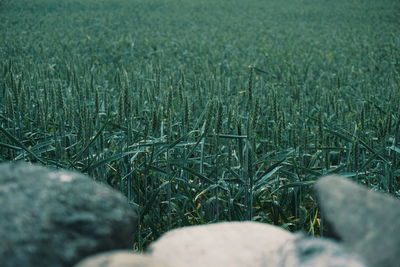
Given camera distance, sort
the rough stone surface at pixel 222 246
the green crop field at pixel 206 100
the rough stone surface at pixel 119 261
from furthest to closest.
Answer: the green crop field at pixel 206 100 < the rough stone surface at pixel 222 246 < the rough stone surface at pixel 119 261

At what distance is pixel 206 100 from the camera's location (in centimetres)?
421

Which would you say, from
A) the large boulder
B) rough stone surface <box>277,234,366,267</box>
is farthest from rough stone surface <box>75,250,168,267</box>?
rough stone surface <box>277,234,366,267</box>

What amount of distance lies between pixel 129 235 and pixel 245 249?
1.15 feet

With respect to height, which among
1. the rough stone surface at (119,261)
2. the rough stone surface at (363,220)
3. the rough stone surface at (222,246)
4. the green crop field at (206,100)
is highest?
the rough stone surface at (363,220)

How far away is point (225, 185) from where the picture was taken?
97.3 inches

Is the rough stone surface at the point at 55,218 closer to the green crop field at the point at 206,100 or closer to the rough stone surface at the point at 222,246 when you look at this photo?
the rough stone surface at the point at 222,246

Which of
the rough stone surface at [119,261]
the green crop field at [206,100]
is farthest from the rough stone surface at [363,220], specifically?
the green crop field at [206,100]

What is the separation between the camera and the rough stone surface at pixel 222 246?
1347mm

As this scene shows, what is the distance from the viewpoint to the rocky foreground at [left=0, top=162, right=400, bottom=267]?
1.17m

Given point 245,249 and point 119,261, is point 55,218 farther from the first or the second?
point 245,249

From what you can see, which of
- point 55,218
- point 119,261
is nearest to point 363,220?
point 119,261

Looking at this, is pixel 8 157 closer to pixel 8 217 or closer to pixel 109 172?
pixel 109 172

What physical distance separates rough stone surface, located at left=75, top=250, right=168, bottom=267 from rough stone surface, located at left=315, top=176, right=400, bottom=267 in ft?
1.66

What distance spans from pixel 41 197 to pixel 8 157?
185cm
